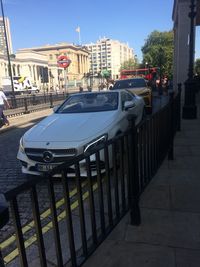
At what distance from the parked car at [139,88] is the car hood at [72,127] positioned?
765 cm

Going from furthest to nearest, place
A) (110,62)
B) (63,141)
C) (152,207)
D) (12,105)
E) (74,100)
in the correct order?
1. (110,62)
2. (12,105)
3. (74,100)
4. (63,141)
5. (152,207)

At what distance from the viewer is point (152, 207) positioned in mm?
3926

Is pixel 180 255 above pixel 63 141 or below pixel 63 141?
below

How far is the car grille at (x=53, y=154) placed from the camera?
4.70 m

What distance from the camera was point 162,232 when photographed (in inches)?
131

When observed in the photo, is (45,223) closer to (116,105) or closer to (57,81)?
(116,105)

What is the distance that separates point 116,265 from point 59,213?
1.38 metres

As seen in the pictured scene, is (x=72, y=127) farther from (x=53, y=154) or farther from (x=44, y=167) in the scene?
(x=44, y=167)

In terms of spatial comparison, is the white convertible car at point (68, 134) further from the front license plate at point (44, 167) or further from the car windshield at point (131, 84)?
the car windshield at point (131, 84)

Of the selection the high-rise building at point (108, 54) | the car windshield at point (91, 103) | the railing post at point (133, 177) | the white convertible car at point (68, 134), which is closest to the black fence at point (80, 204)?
the railing post at point (133, 177)

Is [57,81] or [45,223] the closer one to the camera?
[45,223]

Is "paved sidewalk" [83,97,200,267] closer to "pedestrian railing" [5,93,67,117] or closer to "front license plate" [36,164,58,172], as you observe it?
"front license plate" [36,164,58,172]

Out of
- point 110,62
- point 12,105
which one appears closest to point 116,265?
point 12,105

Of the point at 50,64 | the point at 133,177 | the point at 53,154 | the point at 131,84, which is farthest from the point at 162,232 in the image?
the point at 50,64
